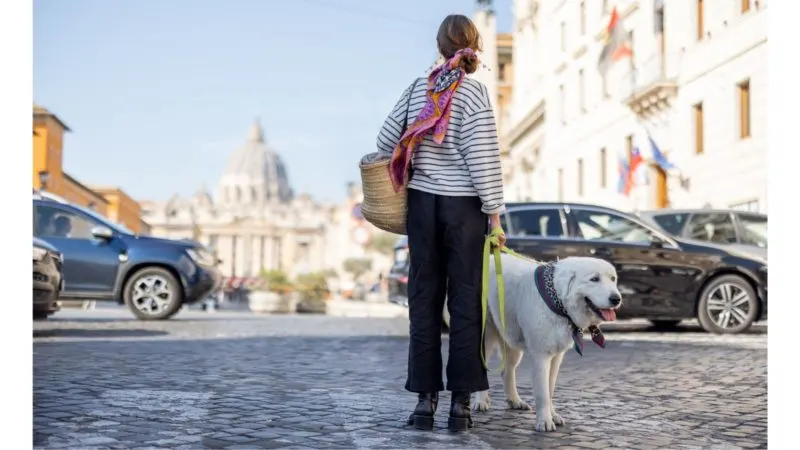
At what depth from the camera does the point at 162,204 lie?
192125 millimetres

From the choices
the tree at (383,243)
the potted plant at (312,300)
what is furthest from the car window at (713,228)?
the tree at (383,243)

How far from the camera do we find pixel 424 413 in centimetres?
539

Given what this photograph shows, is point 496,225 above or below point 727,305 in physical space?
above

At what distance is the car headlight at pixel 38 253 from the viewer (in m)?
10.9

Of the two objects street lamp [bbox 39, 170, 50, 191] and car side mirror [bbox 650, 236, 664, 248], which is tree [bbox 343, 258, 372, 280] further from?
car side mirror [bbox 650, 236, 664, 248]

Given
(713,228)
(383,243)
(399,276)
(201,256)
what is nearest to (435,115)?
(399,276)

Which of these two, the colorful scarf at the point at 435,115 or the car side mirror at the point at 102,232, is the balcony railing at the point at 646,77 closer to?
the car side mirror at the point at 102,232

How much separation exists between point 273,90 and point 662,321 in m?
7.00

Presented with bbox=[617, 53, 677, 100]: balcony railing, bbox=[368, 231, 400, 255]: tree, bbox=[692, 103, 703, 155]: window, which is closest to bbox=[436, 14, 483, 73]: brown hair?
bbox=[692, 103, 703, 155]: window

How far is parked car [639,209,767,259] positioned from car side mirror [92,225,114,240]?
21.0 ft

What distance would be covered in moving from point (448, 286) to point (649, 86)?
19.7m

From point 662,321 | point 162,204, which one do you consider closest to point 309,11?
point 662,321

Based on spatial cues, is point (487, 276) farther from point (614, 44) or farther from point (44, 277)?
point (614, 44)

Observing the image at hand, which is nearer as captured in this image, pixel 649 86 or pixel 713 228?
pixel 713 228
